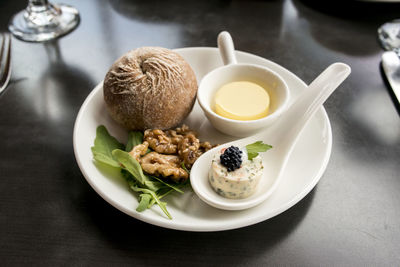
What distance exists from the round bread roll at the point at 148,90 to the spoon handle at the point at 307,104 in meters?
0.30

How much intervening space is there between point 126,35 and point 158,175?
99 cm

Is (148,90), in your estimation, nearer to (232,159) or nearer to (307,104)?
(232,159)

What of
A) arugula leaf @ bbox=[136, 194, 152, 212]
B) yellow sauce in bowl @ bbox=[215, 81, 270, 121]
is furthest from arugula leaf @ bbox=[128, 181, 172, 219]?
yellow sauce in bowl @ bbox=[215, 81, 270, 121]

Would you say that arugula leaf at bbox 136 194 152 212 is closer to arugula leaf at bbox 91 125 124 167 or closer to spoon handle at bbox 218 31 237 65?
arugula leaf at bbox 91 125 124 167

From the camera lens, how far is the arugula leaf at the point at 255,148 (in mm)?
1087

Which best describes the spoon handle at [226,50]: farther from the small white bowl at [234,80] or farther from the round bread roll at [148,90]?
the round bread roll at [148,90]

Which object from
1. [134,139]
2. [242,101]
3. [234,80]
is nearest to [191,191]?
[134,139]

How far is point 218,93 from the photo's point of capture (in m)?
1.32

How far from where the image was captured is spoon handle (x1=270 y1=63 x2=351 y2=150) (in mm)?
1188

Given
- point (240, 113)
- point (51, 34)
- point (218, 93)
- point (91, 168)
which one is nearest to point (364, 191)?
point (240, 113)

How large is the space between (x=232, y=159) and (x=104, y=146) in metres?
0.41

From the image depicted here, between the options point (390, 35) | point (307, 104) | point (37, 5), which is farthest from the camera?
point (37, 5)

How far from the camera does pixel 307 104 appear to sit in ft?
3.96

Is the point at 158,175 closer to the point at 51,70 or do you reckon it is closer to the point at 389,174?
the point at 389,174
